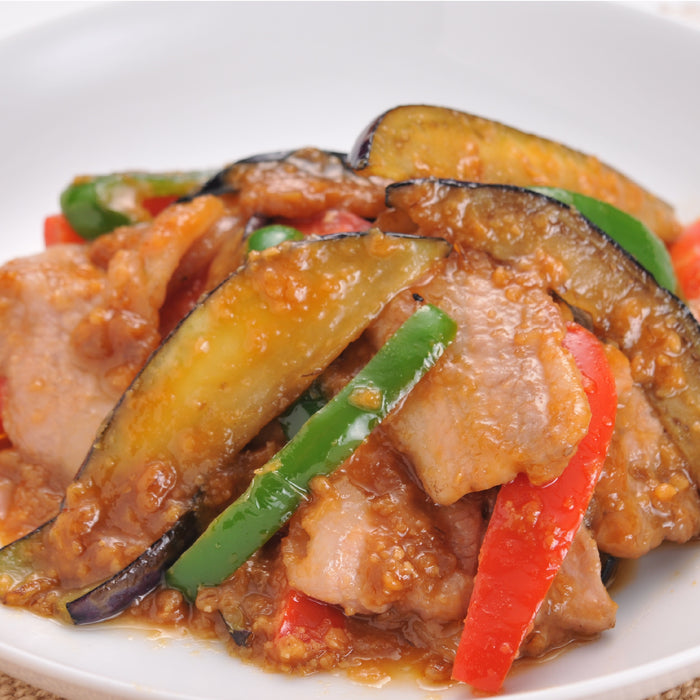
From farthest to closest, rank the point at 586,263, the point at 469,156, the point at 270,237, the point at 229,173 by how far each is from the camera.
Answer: the point at 229,173, the point at 469,156, the point at 270,237, the point at 586,263

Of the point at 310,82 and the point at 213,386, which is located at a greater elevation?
the point at 310,82

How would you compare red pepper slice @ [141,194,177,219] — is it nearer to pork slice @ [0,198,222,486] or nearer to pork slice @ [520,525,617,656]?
pork slice @ [0,198,222,486]

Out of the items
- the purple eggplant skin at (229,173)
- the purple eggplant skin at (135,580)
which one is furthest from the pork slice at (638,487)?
the purple eggplant skin at (229,173)

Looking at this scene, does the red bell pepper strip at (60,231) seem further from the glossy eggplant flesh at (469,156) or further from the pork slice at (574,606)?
the pork slice at (574,606)

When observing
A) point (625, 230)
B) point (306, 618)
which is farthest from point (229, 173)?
point (306, 618)

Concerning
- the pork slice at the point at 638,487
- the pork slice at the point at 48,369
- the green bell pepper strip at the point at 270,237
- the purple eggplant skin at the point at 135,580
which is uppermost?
the green bell pepper strip at the point at 270,237

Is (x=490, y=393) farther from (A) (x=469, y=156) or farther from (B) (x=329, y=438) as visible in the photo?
(A) (x=469, y=156)

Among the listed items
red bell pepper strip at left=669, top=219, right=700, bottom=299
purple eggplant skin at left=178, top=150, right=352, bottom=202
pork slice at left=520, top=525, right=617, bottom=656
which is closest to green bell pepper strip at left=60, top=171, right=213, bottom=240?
purple eggplant skin at left=178, top=150, right=352, bottom=202
